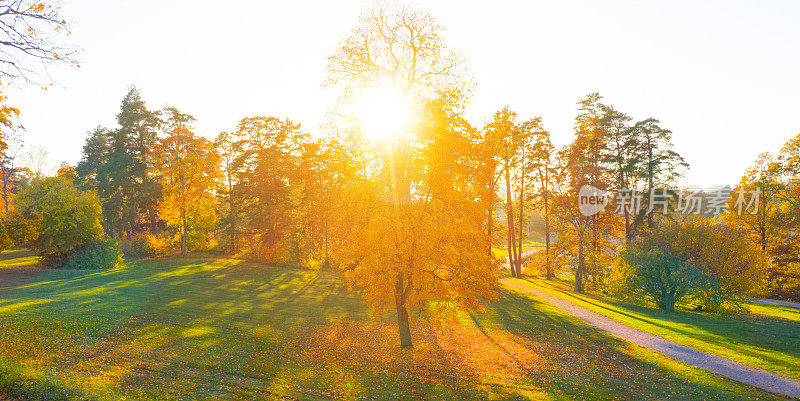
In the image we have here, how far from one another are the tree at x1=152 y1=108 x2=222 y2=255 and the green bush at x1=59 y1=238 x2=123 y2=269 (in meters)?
6.26

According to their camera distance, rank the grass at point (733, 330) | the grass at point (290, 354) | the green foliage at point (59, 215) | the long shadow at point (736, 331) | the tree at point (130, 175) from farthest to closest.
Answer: the tree at point (130, 175), the green foliage at point (59, 215), the long shadow at point (736, 331), the grass at point (733, 330), the grass at point (290, 354)

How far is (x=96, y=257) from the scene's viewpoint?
2978 centimetres

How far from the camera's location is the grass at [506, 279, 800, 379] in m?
12.6

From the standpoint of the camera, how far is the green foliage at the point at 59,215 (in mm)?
28281

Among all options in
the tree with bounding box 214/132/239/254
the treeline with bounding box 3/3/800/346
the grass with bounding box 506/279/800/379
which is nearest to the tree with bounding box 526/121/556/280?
the treeline with bounding box 3/3/800/346

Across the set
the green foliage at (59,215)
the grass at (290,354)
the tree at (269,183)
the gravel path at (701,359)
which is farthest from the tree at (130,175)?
the gravel path at (701,359)

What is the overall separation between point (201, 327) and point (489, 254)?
11.3 m

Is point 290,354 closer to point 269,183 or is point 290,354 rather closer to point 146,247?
point 269,183

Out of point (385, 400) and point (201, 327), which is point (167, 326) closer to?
point (201, 327)

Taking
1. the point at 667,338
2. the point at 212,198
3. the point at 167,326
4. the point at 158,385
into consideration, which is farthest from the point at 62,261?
the point at 667,338

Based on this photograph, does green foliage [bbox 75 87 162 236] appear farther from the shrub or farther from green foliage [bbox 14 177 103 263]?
the shrub

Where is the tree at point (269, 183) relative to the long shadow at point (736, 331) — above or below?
above

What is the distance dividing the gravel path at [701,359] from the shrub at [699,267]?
5268 millimetres

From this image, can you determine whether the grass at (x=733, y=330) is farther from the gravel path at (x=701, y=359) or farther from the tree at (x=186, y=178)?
the tree at (x=186, y=178)
